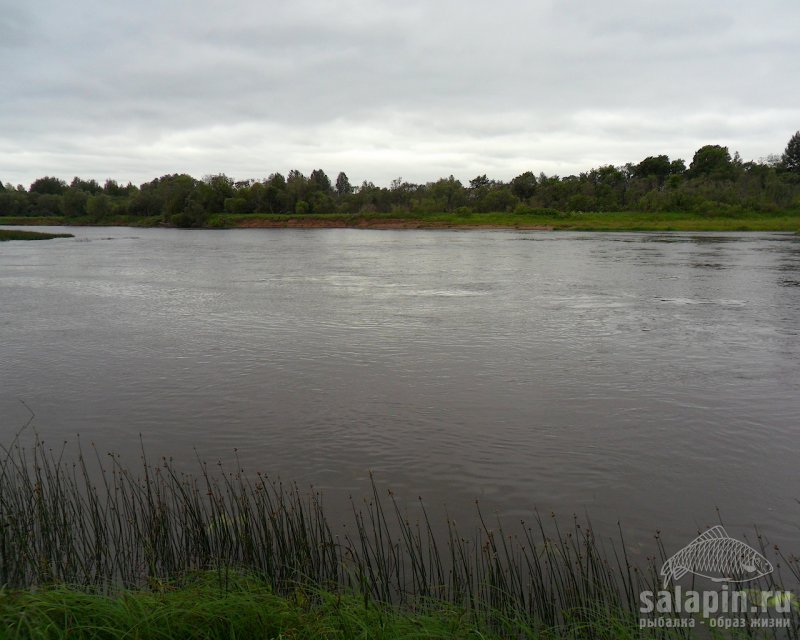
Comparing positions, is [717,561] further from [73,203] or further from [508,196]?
[73,203]

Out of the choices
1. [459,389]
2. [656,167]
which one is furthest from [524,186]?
[459,389]

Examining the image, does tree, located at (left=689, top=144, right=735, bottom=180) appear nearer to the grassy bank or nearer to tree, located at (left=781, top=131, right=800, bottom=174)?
tree, located at (left=781, top=131, right=800, bottom=174)

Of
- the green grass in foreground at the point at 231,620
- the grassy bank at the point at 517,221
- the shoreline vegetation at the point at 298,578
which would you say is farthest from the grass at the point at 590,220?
the green grass in foreground at the point at 231,620

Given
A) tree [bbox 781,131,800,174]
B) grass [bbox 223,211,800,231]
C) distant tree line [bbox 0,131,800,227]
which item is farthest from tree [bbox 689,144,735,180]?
grass [bbox 223,211,800,231]

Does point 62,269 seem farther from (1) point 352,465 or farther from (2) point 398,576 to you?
(2) point 398,576

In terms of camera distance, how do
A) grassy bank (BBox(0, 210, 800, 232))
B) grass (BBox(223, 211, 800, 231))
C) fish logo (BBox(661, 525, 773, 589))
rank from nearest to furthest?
fish logo (BBox(661, 525, 773, 589))
grass (BBox(223, 211, 800, 231))
grassy bank (BBox(0, 210, 800, 232))

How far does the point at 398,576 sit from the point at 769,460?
675 centimetres

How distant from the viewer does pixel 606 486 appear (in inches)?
360

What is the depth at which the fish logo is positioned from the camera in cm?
683

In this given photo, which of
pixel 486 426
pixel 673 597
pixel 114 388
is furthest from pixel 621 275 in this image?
pixel 673 597

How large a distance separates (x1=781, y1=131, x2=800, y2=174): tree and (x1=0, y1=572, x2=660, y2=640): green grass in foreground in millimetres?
146508

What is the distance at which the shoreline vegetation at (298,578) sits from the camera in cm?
520

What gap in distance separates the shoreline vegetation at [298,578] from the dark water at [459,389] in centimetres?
116

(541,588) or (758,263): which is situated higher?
(758,263)
